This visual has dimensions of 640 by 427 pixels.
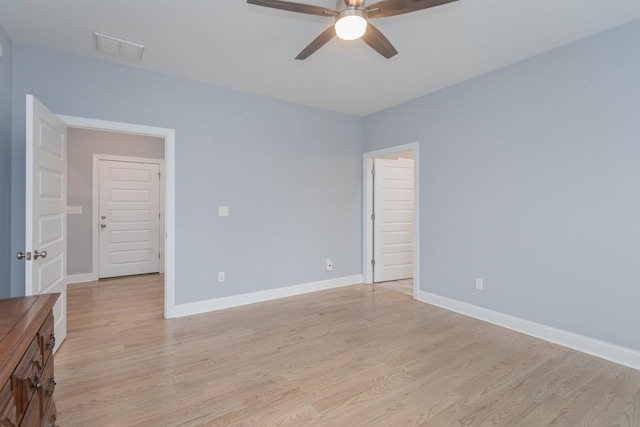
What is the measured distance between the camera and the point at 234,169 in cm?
386

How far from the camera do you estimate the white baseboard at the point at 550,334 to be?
8.13ft

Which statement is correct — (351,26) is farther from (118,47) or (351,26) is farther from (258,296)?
(258,296)

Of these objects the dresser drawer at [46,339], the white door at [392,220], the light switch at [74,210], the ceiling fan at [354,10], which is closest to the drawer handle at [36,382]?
the dresser drawer at [46,339]

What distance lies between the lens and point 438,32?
8.51ft

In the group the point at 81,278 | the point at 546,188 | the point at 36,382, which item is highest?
the point at 546,188

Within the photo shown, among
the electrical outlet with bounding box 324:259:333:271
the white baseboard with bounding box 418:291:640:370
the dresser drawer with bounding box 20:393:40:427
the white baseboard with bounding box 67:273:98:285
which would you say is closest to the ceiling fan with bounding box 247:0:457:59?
the dresser drawer with bounding box 20:393:40:427

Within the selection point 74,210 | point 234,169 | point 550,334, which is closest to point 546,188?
point 550,334

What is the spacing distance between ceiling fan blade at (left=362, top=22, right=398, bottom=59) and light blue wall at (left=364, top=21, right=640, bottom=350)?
172 cm

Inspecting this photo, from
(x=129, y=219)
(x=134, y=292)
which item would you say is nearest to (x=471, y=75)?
(x=134, y=292)

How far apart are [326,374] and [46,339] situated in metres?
1.70

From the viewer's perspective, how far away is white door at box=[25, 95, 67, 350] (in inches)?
87.4

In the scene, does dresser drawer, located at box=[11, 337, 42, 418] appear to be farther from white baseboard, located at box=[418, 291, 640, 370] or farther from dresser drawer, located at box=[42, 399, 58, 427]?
white baseboard, located at box=[418, 291, 640, 370]

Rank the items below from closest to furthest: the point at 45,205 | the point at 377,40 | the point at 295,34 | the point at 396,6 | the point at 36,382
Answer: the point at 36,382 < the point at 396,6 < the point at 377,40 < the point at 45,205 < the point at 295,34

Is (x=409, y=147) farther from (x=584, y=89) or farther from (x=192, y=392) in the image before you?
(x=192, y=392)
